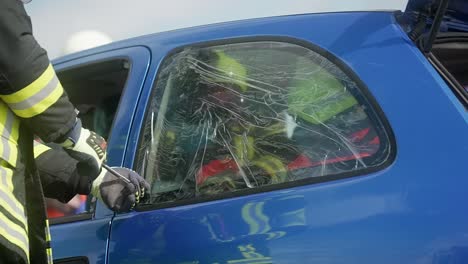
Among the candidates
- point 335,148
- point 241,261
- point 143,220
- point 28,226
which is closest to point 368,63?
point 335,148

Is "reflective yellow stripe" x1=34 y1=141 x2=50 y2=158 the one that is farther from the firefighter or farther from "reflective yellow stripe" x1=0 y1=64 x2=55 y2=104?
"reflective yellow stripe" x1=0 y1=64 x2=55 y2=104

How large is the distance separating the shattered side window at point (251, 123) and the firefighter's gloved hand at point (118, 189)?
0.29 ft

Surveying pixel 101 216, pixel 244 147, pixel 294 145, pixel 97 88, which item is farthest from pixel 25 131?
pixel 97 88

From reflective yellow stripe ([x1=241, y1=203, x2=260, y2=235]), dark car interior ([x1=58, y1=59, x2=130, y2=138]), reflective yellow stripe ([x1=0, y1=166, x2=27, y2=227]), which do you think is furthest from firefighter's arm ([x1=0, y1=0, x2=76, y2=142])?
dark car interior ([x1=58, y1=59, x2=130, y2=138])

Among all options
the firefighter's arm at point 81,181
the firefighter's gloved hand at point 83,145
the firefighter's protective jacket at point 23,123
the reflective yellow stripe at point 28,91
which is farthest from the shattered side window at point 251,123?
the reflective yellow stripe at point 28,91

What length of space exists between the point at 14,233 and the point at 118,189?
36 cm

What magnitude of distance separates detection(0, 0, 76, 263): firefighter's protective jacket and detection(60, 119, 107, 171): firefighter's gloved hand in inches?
2.0

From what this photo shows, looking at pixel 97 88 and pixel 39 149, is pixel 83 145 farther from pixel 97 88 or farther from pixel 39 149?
pixel 97 88

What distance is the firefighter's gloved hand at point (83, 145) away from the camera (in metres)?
1.57

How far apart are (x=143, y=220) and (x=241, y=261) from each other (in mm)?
361

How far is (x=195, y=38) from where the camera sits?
2.04 metres

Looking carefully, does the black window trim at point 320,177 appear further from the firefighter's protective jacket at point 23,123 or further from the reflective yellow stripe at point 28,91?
the reflective yellow stripe at point 28,91

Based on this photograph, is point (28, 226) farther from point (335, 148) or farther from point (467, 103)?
point (467, 103)

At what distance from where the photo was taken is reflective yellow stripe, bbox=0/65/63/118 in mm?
1419
